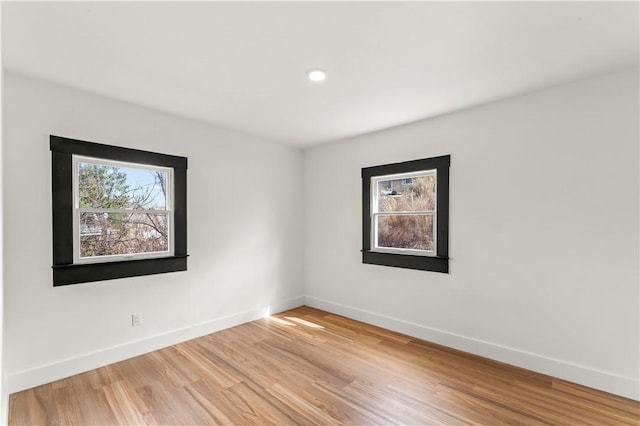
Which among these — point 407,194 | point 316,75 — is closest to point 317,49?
point 316,75

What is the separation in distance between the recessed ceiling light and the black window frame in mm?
1808

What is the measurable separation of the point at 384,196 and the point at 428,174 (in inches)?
25.5

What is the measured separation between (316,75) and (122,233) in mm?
2400

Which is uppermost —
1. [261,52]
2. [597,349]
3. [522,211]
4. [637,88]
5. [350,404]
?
[261,52]

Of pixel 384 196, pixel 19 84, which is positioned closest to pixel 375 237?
pixel 384 196

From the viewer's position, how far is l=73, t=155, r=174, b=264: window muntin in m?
2.74

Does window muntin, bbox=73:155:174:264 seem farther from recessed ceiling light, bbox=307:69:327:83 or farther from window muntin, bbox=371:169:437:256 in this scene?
window muntin, bbox=371:169:437:256

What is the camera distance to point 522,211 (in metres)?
2.78

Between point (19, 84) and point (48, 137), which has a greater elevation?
point (19, 84)

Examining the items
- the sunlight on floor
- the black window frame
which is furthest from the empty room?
the sunlight on floor

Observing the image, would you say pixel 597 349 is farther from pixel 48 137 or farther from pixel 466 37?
pixel 48 137

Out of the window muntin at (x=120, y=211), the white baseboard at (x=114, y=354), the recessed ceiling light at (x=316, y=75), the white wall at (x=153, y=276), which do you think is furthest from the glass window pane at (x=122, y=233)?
the recessed ceiling light at (x=316, y=75)

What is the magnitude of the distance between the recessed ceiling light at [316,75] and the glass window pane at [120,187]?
197cm

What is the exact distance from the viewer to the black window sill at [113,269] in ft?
8.45
